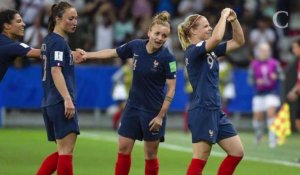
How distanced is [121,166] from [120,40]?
548 inches

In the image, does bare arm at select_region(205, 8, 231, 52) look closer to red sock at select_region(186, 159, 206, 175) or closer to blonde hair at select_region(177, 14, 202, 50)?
blonde hair at select_region(177, 14, 202, 50)

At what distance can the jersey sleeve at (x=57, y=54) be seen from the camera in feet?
35.1

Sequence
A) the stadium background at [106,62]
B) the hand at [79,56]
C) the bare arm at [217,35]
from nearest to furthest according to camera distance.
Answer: the bare arm at [217,35], the hand at [79,56], the stadium background at [106,62]

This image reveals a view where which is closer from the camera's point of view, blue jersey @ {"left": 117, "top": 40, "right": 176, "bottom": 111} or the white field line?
blue jersey @ {"left": 117, "top": 40, "right": 176, "bottom": 111}

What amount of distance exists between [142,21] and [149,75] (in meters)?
14.5

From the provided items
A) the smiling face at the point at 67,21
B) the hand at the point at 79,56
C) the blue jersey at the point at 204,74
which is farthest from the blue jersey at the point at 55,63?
the blue jersey at the point at 204,74

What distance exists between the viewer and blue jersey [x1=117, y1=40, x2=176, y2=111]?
1152cm

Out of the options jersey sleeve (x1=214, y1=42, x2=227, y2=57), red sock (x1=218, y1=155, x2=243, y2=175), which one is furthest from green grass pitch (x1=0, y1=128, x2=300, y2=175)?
jersey sleeve (x1=214, y1=42, x2=227, y2=57)

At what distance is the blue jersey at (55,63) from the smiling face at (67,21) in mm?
111

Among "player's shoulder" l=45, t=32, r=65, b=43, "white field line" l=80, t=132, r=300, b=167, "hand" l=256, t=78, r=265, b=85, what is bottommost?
"white field line" l=80, t=132, r=300, b=167

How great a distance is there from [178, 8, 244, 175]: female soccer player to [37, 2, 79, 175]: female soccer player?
1.30m

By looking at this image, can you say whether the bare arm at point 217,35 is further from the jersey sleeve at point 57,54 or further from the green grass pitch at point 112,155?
the green grass pitch at point 112,155

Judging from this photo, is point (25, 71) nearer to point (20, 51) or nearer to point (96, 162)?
point (96, 162)

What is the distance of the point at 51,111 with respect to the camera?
428 inches
